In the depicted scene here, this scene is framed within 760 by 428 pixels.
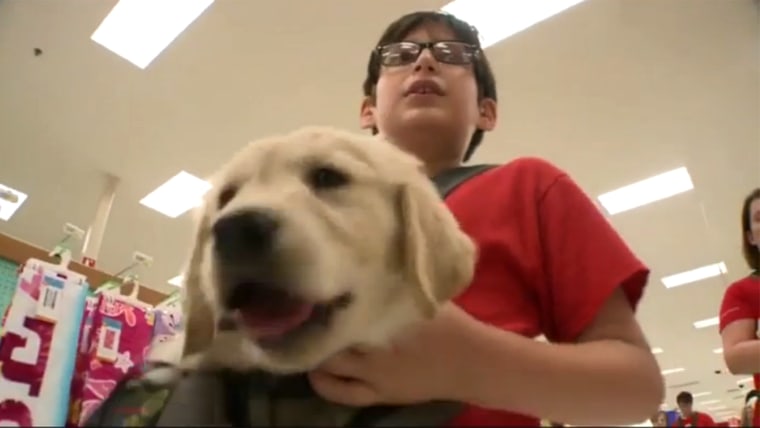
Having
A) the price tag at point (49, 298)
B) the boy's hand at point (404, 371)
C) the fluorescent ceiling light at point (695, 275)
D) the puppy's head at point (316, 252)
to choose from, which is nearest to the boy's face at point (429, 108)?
the puppy's head at point (316, 252)

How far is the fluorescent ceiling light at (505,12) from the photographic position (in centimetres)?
338

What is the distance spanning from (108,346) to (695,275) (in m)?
7.67

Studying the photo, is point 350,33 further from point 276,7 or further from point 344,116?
point 344,116

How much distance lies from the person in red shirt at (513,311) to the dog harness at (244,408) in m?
0.02

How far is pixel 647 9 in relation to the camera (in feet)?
11.4

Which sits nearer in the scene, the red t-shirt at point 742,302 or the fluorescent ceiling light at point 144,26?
the red t-shirt at point 742,302

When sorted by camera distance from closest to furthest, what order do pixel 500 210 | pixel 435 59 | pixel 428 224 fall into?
pixel 428 224 → pixel 500 210 → pixel 435 59

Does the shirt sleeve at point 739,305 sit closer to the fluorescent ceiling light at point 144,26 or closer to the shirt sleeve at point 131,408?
the shirt sleeve at point 131,408

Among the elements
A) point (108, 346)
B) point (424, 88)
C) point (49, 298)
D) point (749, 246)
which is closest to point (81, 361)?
point (108, 346)

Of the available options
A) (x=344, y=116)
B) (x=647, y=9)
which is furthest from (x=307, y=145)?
(x=344, y=116)

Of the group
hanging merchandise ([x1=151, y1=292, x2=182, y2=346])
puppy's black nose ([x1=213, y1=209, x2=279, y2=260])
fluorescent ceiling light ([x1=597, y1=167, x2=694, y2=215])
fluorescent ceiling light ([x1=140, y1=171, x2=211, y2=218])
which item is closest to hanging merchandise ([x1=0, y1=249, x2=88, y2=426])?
hanging merchandise ([x1=151, y1=292, x2=182, y2=346])

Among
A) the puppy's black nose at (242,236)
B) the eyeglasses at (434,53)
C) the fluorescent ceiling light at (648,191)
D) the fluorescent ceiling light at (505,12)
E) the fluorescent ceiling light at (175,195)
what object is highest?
the fluorescent ceiling light at (175,195)

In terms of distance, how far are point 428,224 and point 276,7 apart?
3022 mm

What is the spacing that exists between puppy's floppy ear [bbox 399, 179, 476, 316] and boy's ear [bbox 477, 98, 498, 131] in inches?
24.5
